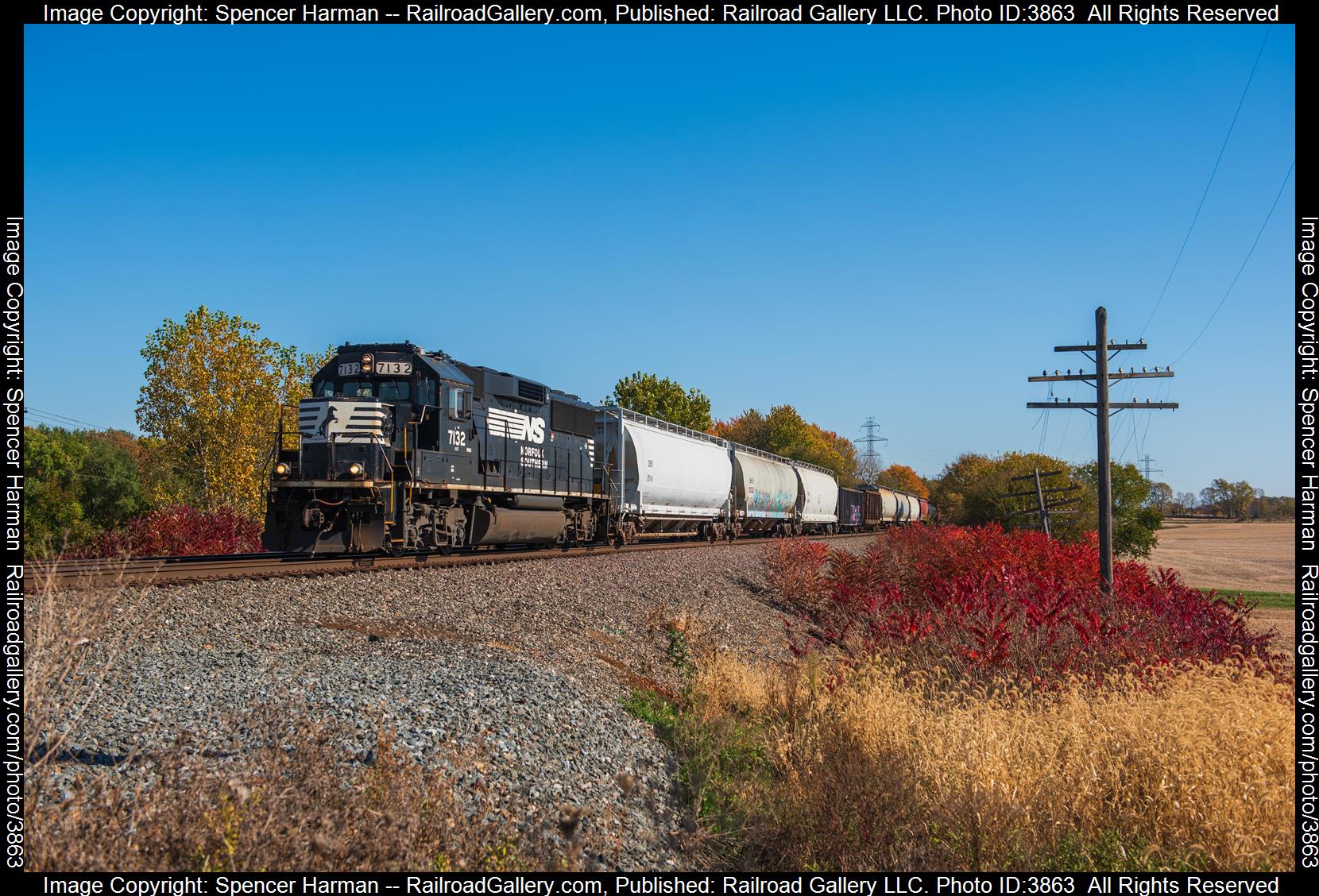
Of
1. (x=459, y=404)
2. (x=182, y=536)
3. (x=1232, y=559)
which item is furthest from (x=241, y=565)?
(x=1232, y=559)

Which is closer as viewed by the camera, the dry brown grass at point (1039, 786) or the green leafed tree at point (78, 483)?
the dry brown grass at point (1039, 786)

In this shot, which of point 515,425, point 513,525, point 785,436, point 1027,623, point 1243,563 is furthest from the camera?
point 785,436

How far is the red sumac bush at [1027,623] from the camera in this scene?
33.0 ft

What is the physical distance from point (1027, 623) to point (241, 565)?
11213mm

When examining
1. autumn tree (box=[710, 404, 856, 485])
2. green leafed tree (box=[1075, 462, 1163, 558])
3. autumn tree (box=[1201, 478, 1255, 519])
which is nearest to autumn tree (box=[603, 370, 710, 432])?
autumn tree (box=[710, 404, 856, 485])

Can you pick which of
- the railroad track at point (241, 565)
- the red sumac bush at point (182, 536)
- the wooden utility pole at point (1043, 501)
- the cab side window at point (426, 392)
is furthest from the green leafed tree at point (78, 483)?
the wooden utility pole at point (1043, 501)

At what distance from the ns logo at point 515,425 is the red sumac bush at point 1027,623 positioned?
6.98 m

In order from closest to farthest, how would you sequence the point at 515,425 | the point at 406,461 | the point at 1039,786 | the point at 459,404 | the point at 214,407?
1. the point at 1039,786
2. the point at 406,461
3. the point at 459,404
4. the point at 515,425
5. the point at 214,407

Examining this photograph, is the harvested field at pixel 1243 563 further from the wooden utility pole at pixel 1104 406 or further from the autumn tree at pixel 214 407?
the autumn tree at pixel 214 407

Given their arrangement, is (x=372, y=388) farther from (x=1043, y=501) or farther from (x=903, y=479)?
(x=903, y=479)

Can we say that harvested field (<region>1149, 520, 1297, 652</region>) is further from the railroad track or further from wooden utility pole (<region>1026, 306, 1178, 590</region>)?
the railroad track

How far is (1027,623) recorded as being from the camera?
35.7ft

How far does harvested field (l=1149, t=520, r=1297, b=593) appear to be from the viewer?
136ft

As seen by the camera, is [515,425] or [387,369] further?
[515,425]
